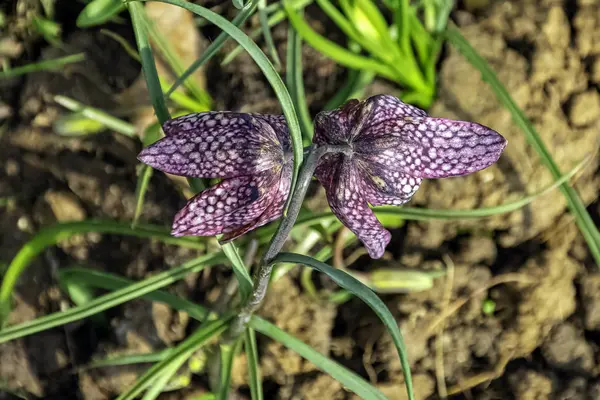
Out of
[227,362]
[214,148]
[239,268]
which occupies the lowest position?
[227,362]

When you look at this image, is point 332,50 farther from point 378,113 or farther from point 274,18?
point 378,113

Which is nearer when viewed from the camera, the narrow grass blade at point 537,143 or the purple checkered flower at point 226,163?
the purple checkered flower at point 226,163

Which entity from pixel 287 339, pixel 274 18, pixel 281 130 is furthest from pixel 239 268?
pixel 274 18

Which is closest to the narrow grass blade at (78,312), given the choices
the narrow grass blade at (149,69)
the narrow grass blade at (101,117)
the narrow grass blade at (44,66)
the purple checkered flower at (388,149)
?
the narrow grass blade at (149,69)

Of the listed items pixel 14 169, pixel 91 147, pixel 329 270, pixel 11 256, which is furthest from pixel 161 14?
pixel 329 270

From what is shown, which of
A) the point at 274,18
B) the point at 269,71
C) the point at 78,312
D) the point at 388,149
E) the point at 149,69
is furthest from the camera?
the point at 274,18

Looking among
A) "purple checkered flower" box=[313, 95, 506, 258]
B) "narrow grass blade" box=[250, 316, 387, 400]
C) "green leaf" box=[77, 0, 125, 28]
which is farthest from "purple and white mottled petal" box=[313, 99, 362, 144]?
"green leaf" box=[77, 0, 125, 28]

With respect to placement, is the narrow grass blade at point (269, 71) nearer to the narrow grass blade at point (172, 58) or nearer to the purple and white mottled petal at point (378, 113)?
the purple and white mottled petal at point (378, 113)
